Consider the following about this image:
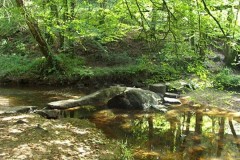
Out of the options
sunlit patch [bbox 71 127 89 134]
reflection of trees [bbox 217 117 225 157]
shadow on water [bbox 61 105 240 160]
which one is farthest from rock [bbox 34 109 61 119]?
reflection of trees [bbox 217 117 225 157]

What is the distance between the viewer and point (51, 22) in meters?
11.7

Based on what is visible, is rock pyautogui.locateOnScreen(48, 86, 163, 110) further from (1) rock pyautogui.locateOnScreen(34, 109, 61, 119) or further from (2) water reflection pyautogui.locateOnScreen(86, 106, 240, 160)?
(1) rock pyautogui.locateOnScreen(34, 109, 61, 119)

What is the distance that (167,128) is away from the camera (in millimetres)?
8125

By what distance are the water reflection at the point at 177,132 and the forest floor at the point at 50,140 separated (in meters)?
0.62

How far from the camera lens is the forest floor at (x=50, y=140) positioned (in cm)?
562

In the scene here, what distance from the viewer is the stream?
258 inches

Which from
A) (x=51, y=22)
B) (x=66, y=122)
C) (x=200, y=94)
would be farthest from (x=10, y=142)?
(x=200, y=94)

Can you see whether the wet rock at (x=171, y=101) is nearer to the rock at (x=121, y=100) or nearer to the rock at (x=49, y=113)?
the rock at (x=121, y=100)

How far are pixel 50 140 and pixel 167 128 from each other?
10.8 ft

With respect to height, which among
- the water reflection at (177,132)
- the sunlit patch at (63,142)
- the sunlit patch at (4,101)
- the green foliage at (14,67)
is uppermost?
the green foliage at (14,67)

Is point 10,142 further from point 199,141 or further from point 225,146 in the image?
point 225,146

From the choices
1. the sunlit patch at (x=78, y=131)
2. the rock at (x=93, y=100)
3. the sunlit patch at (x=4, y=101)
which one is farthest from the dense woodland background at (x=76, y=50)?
the sunlit patch at (x=78, y=131)

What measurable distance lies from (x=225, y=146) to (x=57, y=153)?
3840 mm

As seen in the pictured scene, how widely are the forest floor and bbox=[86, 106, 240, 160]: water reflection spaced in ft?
2.04
